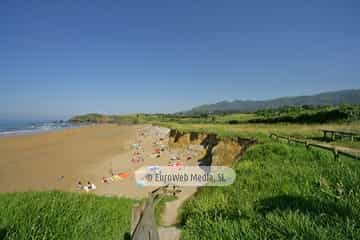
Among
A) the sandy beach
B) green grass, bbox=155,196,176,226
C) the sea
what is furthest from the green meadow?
the sea

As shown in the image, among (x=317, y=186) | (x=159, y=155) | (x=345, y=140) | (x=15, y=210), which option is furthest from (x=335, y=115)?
(x=15, y=210)

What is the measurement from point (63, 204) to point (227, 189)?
3.45 metres

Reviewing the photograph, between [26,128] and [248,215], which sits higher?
[248,215]

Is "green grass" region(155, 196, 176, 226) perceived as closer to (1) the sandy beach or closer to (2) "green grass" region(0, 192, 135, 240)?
(1) the sandy beach

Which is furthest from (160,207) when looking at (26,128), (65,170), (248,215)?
(26,128)

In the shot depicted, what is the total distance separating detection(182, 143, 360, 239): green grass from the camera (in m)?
2.49

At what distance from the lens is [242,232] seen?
8.79 feet

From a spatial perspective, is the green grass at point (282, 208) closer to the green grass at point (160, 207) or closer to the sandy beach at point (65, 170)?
the green grass at point (160, 207)

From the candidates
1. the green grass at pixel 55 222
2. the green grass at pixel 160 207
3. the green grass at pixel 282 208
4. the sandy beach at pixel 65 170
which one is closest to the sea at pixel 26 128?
the sandy beach at pixel 65 170

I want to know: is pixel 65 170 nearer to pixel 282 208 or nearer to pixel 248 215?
pixel 248 215

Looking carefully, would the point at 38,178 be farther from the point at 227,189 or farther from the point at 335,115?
the point at 335,115

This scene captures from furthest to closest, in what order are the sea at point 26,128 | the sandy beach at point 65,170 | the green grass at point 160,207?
1. the sea at point 26,128
2. the sandy beach at point 65,170
3. the green grass at point 160,207

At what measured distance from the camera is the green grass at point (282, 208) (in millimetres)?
2486

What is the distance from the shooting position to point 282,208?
3.32m
